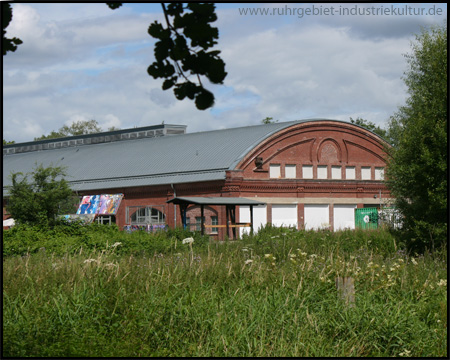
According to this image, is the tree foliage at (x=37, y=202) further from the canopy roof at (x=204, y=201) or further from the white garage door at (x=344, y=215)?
the white garage door at (x=344, y=215)

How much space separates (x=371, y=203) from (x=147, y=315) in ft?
131

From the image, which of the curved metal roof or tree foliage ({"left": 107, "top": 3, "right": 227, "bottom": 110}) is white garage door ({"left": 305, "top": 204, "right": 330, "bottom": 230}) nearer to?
the curved metal roof

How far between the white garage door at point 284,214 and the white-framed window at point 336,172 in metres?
4.38

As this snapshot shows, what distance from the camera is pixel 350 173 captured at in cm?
4778

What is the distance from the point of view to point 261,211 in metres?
42.4

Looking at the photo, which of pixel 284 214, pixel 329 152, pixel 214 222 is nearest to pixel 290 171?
pixel 284 214

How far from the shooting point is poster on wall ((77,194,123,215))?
46031 millimetres

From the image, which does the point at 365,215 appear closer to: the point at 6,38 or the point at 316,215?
the point at 316,215

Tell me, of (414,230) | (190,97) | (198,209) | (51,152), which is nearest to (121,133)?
(51,152)

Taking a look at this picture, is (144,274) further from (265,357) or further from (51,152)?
(51,152)

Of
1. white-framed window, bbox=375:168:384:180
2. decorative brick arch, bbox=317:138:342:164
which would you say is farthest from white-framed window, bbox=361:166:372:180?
decorative brick arch, bbox=317:138:342:164

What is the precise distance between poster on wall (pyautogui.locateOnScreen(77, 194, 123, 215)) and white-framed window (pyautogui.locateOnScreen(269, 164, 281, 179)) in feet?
34.3

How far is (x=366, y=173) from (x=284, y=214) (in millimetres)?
8478

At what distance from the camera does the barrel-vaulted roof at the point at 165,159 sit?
4253 cm
